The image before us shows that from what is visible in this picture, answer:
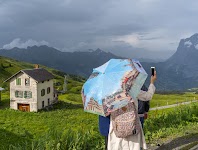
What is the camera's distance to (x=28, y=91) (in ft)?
165

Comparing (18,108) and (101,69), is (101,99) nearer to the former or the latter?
(101,69)

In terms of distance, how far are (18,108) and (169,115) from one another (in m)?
42.3

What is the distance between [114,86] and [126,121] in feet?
2.34

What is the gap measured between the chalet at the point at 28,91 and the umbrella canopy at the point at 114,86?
44786 mm

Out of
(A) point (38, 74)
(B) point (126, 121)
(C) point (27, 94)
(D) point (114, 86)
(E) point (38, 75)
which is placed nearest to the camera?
(B) point (126, 121)

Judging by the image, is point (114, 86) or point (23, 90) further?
point (23, 90)

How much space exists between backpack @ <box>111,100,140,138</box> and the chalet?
148ft

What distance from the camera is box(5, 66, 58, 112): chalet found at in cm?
4978

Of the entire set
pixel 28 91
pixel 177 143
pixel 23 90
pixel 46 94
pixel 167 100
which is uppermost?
pixel 177 143

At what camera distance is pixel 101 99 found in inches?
227

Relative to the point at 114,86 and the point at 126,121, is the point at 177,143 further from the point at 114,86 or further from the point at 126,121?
the point at 114,86

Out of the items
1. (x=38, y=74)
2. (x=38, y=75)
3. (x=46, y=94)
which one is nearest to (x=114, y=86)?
(x=38, y=75)

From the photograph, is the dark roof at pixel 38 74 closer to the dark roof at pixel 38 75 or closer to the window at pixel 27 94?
the dark roof at pixel 38 75

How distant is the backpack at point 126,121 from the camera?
5562 mm
